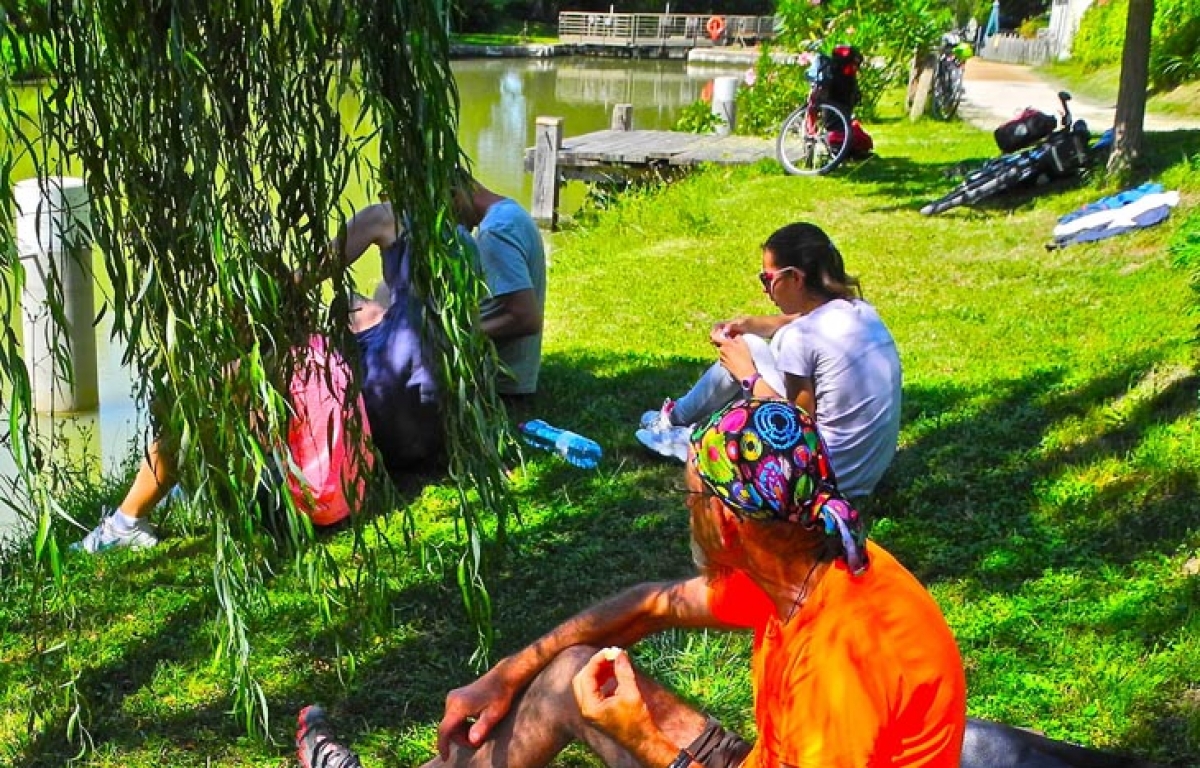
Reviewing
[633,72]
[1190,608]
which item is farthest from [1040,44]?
[1190,608]

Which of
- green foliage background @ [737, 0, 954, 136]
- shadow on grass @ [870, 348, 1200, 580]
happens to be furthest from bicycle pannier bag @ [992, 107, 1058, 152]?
shadow on grass @ [870, 348, 1200, 580]

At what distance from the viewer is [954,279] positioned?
7.24 meters

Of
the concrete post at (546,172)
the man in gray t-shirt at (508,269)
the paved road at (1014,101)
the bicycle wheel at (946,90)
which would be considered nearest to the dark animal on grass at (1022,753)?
the man in gray t-shirt at (508,269)

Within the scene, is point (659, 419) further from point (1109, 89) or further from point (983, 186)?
point (1109, 89)

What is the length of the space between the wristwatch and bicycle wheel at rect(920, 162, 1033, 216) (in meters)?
5.77

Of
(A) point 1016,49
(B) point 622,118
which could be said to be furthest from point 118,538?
(A) point 1016,49

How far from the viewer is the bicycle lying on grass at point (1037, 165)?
28.7 feet

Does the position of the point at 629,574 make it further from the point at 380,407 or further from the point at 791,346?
the point at 380,407

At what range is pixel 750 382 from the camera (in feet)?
12.0

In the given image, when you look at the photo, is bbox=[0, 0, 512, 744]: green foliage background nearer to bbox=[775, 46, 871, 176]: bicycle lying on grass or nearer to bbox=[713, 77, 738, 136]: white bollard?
bbox=[775, 46, 871, 176]: bicycle lying on grass

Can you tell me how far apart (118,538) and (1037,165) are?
706cm

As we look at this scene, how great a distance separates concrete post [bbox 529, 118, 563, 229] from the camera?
1149 centimetres

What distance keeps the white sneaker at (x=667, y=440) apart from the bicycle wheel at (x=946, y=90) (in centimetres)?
1200

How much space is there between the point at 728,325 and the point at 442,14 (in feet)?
6.47
